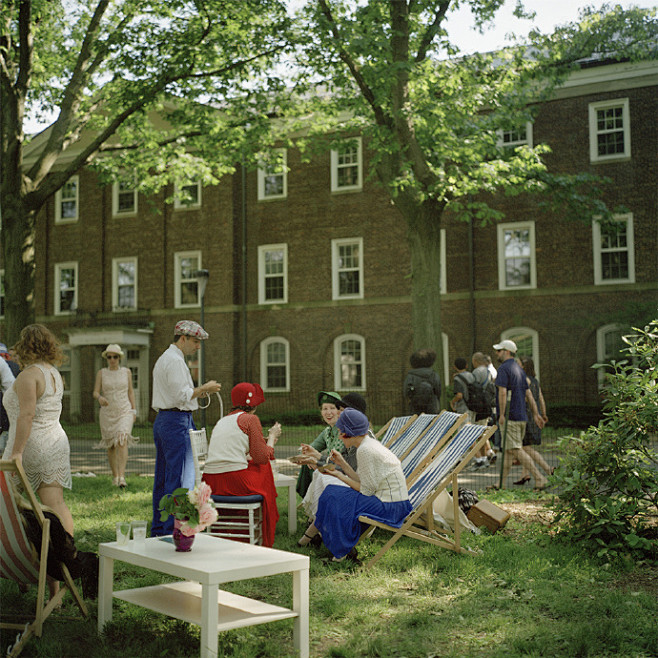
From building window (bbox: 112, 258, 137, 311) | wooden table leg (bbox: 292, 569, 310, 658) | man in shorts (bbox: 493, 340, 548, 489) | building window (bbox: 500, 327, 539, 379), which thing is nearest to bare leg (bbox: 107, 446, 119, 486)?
man in shorts (bbox: 493, 340, 548, 489)

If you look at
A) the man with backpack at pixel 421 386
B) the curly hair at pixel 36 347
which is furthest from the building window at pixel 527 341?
the curly hair at pixel 36 347

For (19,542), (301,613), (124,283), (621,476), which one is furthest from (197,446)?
(124,283)

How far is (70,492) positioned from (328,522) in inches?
209

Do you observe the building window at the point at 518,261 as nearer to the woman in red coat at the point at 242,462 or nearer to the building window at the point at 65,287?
the building window at the point at 65,287

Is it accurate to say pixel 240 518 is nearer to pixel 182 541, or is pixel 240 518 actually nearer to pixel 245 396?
pixel 245 396

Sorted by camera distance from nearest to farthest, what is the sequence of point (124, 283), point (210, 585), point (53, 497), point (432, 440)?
point (210, 585)
point (53, 497)
point (432, 440)
point (124, 283)

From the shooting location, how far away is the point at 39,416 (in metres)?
5.73

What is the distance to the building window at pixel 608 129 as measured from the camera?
80.1 ft

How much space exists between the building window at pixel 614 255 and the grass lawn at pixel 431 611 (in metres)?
18.3

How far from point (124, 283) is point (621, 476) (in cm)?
2635

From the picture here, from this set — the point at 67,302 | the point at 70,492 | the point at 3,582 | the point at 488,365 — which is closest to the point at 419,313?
the point at 488,365

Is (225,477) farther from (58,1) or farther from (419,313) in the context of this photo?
(58,1)

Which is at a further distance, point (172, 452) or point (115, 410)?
point (115, 410)

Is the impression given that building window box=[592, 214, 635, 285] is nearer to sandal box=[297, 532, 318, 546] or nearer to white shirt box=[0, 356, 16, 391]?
sandal box=[297, 532, 318, 546]
